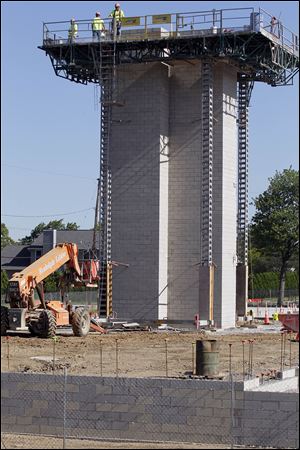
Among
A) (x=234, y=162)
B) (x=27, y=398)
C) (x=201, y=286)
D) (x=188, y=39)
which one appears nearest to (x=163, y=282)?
(x=201, y=286)

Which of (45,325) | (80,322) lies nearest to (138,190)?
(80,322)

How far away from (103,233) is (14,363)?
20.0 meters

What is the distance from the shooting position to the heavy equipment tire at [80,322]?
135 feet

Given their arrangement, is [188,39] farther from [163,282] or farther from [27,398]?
[27,398]

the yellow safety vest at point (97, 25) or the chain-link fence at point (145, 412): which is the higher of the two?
the yellow safety vest at point (97, 25)

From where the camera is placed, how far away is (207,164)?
49.3 metres

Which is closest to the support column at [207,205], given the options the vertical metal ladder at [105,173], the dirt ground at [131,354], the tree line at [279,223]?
the dirt ground at [131,354]

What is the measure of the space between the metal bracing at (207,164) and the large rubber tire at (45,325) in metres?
12.3

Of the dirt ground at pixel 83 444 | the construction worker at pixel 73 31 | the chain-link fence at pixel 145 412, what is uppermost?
the construction worker at pixel 73 31

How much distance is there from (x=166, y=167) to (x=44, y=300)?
463 inches

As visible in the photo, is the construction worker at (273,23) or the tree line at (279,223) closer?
the construction worker at (273,23)

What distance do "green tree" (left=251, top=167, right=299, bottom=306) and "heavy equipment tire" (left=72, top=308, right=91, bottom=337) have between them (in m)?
29.7

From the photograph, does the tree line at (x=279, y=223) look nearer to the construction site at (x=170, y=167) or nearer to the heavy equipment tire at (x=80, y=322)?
the construction site at (x=170, y=167)

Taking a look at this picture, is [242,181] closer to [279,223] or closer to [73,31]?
[73,31]
